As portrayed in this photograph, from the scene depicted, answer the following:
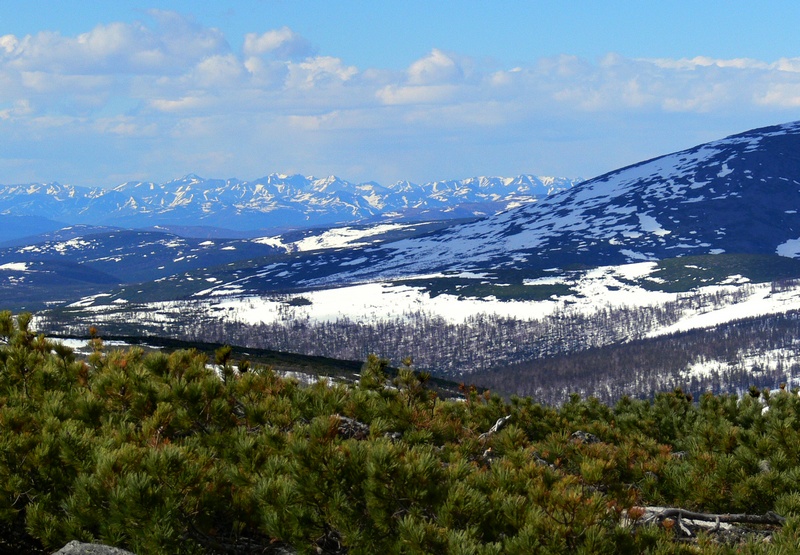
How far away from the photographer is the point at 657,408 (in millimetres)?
26891

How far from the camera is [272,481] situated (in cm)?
813

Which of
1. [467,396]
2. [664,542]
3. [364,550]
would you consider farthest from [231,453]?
[467,396]

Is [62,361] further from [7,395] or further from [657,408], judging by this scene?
[657,408]

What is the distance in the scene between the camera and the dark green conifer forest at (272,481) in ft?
25.0

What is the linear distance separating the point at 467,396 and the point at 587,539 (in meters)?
14.9

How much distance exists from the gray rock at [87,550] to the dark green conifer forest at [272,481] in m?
0.10

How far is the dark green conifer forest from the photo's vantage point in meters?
7.62

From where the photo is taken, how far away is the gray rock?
771 centimetres

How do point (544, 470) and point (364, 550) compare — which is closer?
point (364, 550)

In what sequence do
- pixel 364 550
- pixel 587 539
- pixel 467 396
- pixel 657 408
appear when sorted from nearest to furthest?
1. pixel 587 539
2. pixel 364 550
3. pixel 467 396
4. pixel 657 408

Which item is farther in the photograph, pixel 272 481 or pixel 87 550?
pixel 272 481

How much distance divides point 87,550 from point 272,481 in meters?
2.11

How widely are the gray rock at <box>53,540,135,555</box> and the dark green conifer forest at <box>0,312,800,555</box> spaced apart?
0.34 ft

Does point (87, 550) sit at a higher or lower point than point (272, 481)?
lower
